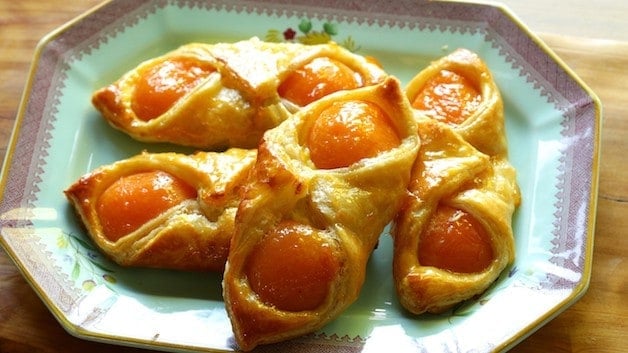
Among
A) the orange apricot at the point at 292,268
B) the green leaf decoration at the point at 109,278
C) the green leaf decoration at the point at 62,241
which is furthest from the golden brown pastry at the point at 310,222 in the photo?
the green leaf decoration at the point at 62,241

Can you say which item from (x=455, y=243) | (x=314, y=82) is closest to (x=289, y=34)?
(x=314, y=82)

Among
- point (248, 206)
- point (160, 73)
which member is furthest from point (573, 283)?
point (160, 73)

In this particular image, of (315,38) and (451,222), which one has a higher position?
(315,38)

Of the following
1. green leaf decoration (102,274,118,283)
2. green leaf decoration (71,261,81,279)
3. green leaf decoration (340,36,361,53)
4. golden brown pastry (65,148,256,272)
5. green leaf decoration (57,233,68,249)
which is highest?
green leaf decoration (340,36,361,53)

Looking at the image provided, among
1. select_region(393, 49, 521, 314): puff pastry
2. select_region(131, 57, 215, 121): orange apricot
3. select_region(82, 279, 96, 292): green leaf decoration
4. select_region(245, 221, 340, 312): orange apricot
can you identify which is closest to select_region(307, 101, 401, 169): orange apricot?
select_region(393, 49, 521, 314): puff pastry

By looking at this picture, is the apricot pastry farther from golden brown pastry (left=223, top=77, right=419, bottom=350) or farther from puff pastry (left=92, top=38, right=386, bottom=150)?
golden brown pastry (left=223, top=77, right=419, bottom=350)

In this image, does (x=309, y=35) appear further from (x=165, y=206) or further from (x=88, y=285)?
(x=88, y=285)
